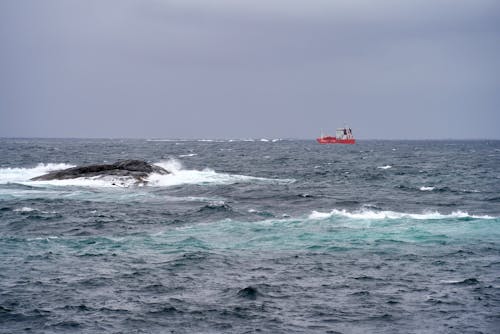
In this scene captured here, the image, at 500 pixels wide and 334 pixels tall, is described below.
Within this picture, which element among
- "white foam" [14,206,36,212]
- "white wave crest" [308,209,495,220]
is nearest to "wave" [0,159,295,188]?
"white foam" [14,206,36,212]

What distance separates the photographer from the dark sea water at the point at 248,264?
731 inches

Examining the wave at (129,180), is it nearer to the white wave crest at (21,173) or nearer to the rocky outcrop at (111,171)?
the white wave crest at (21,173)

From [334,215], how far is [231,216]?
7.14 meters

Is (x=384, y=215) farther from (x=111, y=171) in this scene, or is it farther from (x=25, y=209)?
(x=111, y=171)

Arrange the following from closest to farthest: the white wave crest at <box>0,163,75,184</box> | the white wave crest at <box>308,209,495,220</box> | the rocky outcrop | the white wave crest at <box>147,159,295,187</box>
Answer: the white wave crest at <box>308,209,495,220</box> → the rocky outcrop → the white wave crest at <box>147,159,295,187</box> → the white wave crest at <box>0,163,75,184</box>

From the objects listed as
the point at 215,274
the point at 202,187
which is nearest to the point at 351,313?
the point at 215,274

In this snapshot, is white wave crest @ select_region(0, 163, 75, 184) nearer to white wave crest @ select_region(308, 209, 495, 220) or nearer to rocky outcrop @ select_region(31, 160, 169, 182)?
rocky outcrop @ select_region(31, 160, 169, 182)

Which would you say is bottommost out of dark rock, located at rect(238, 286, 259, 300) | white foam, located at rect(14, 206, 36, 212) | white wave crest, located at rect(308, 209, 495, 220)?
dark rock, located at rect(238, 286, 259, 300)

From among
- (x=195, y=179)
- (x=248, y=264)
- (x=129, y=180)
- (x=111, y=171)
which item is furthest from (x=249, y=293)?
(x=195, y=179)

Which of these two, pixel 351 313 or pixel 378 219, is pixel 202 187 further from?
pixel 351 313

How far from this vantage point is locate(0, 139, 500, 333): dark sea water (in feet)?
61.0

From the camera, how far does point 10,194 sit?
48.7 metres

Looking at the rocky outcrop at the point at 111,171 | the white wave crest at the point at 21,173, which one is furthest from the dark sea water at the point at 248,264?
the white wave crest at the point at 21,173

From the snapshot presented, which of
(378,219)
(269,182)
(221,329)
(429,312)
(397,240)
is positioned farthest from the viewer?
(269,182)
